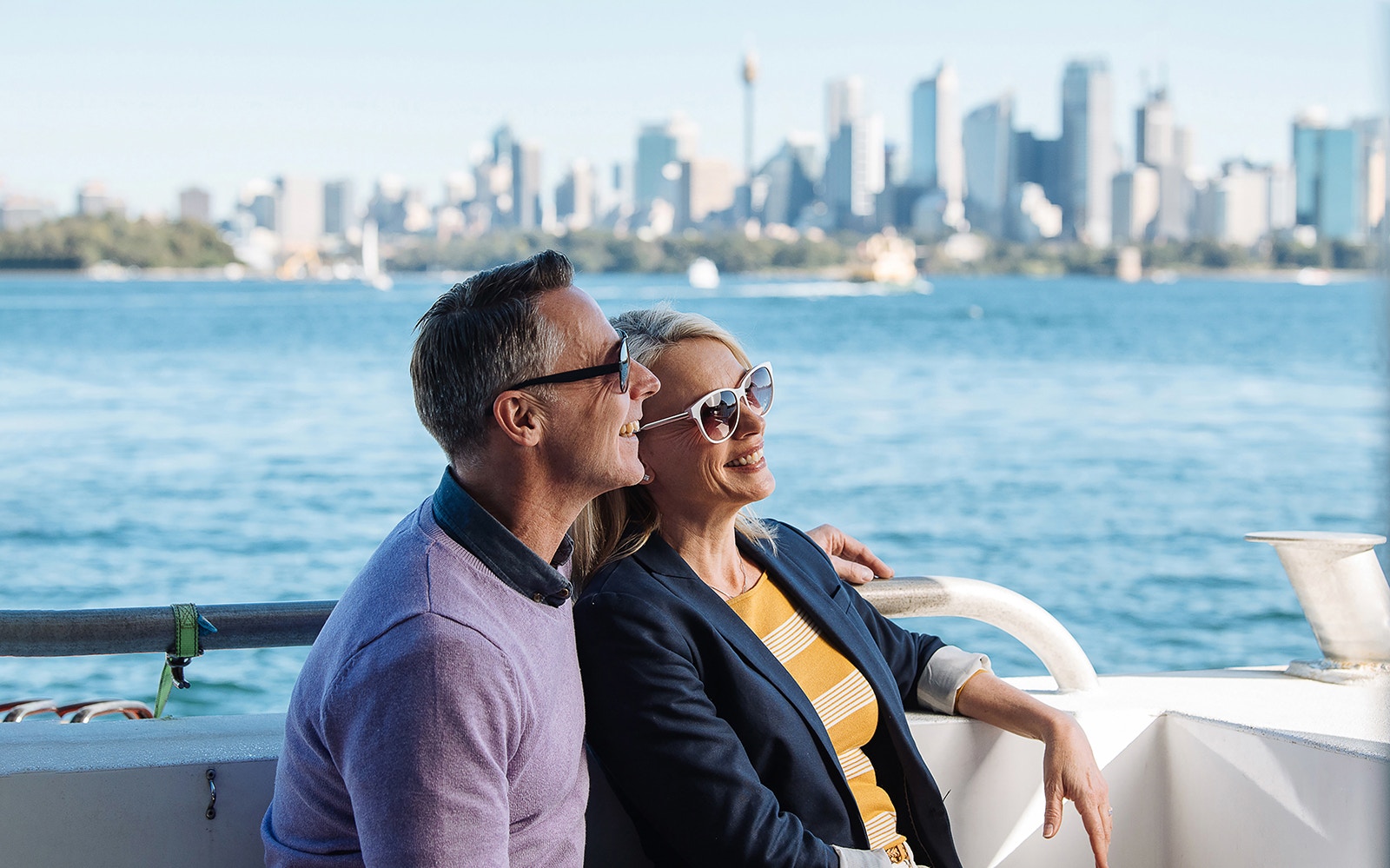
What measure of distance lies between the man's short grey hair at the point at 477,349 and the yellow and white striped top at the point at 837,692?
63 cm

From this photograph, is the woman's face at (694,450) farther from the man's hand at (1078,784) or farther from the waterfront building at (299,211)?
the waterfront building at (299,211)

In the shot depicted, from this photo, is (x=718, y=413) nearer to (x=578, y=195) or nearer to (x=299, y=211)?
(x=578, y=195)

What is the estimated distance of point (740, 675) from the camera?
1.95m

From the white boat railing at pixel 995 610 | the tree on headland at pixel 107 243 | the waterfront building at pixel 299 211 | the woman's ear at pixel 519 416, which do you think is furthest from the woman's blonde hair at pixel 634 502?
the waterfront building at pixel 299 211

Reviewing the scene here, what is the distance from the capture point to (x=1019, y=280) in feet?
374

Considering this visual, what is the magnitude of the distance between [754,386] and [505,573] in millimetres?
675

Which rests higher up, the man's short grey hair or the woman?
the man's short grey hair

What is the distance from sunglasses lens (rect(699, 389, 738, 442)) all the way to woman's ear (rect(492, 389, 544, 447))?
48cm

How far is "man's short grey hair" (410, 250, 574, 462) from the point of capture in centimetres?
165

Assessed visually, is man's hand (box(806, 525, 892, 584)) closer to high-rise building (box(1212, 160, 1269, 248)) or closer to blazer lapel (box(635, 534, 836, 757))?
blazer lapel (box(635, 534, 836, 757))

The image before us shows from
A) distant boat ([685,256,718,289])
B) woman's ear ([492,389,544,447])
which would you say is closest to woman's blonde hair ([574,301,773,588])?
woman's ear ([492,389,544,447])

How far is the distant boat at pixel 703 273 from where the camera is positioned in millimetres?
91688

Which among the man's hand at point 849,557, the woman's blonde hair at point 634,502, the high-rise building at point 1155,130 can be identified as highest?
the high-rise building at point 1155,130

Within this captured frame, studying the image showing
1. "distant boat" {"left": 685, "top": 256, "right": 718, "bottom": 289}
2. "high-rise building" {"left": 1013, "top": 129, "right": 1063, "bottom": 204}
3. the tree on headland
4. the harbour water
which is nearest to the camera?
the harbour water
